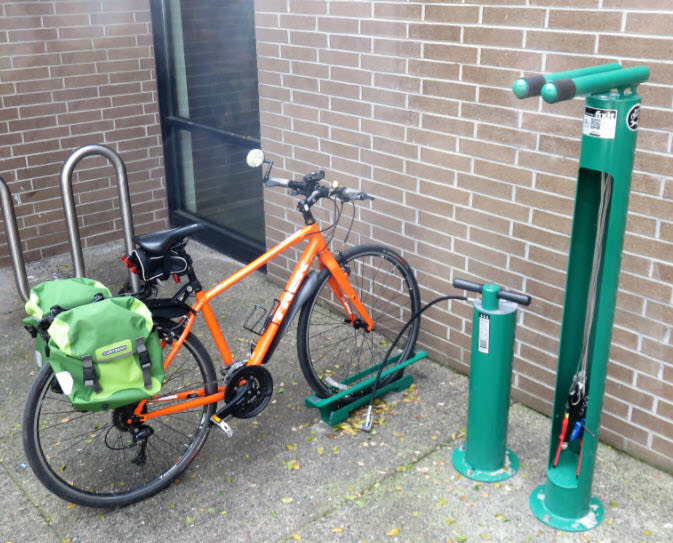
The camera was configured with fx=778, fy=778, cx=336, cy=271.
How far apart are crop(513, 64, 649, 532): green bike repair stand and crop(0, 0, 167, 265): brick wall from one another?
4295 millimetres

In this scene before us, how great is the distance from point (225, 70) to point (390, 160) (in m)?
1.90

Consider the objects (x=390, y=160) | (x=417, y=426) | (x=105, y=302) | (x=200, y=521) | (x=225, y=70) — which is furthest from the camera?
(x=225, y=70)

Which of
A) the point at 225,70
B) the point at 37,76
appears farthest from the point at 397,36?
the point at 37,76

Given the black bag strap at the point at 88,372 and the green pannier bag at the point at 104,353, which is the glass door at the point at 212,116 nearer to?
the green pannier bag at the point at 104,353

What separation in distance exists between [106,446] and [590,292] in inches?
90.9

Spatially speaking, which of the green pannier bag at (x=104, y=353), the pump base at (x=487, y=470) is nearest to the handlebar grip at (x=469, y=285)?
the pump base at (x=487, y=470)

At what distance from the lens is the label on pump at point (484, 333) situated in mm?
3211

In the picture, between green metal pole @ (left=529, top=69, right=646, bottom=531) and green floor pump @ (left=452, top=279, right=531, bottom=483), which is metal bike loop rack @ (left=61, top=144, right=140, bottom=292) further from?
green metal pole @ (left=529, top=69, right=646, bottom=531)

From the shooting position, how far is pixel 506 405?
11.0 ft

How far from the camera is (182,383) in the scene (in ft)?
13.7

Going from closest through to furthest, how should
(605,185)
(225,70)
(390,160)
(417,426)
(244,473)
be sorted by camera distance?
(605,185) < (244,473) < (417,426) < (390,160) < (225,70)

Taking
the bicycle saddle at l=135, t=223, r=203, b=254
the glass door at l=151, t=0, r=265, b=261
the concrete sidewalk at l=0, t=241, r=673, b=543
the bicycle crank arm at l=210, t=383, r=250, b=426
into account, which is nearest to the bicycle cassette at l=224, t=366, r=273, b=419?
the bicycle crank arm at l=210, t=383, r=250, b=426

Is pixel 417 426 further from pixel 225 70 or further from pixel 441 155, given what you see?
pixel 225 70

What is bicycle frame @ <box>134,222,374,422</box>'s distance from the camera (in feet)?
11.1
